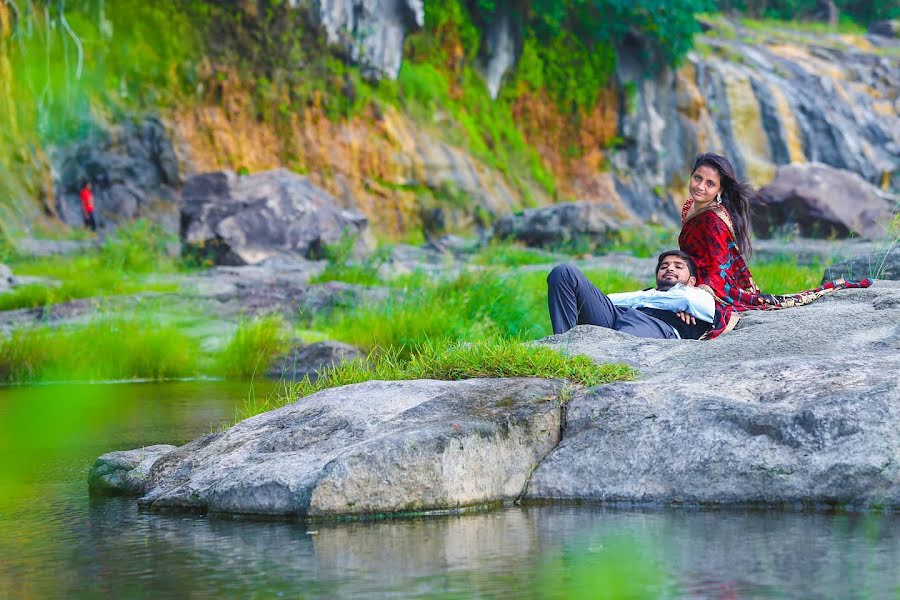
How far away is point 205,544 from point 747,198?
4.19 m

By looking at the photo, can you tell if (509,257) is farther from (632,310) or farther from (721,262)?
(632,310)

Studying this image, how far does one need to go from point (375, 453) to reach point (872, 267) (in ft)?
18.5

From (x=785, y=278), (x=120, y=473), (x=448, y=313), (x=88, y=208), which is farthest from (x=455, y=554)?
(x=88, y=208)

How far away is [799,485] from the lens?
4.95 metres

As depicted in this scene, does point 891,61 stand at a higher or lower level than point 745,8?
lower

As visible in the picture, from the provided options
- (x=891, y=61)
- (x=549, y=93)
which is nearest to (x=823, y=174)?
(x=549, y=93)

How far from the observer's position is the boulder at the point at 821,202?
2098cm

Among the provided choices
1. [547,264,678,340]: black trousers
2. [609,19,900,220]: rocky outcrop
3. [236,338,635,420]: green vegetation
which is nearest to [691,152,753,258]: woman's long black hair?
[547,264,678,340]: black trousers

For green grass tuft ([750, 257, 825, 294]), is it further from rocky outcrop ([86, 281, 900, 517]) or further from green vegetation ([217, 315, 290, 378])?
rocky outcrop ([86, 281, 900, 517])

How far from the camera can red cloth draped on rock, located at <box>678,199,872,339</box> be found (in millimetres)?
7406

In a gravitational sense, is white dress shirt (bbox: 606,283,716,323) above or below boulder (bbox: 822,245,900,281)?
below

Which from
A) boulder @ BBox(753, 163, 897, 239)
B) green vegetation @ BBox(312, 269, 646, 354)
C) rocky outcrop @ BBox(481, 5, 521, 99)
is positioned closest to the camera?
green vegetation @ BBox(312, 269, 646, 354)

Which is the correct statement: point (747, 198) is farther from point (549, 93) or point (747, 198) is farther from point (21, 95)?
point (549, 93)

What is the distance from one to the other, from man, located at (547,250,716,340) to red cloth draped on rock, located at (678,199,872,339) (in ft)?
0.63
